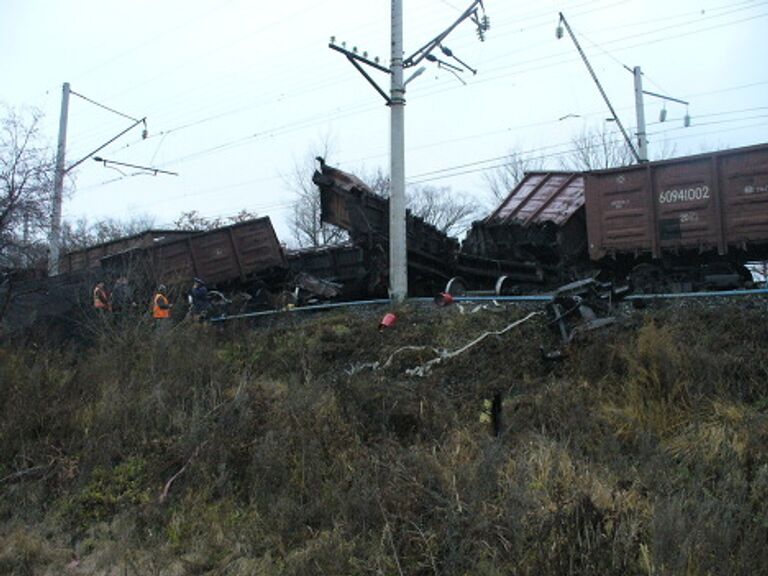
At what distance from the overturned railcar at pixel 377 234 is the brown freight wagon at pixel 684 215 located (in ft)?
12.6

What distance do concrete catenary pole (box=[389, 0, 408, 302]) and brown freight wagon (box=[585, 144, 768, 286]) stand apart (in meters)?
3.97

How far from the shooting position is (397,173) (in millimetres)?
13961

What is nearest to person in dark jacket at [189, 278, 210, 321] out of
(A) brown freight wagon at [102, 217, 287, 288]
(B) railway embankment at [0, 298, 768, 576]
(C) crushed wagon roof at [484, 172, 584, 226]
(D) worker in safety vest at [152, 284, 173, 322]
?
(D) worker in safety vest at [152, 284, 173, 322]

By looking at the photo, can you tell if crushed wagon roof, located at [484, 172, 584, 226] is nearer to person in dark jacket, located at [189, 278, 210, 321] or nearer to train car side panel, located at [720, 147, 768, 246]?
train car side panel, located at [720, 147, 768, 246]

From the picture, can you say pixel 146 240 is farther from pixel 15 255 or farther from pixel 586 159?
pixel 586 159

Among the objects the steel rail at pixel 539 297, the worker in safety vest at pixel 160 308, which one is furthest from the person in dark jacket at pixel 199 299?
the worker in safety vest at pixel 160 308

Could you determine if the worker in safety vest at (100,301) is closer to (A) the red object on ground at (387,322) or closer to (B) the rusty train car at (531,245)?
(B) the rusty train car at (531,245)

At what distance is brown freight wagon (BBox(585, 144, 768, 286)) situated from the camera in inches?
464

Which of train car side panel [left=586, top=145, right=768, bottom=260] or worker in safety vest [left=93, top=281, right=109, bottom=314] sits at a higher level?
train car side panel [left=586, top=145, right=768, bottom=260]

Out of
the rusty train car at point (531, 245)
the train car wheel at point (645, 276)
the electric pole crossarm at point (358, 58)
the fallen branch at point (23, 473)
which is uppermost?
the electric pole crossarm at point (358, 58)

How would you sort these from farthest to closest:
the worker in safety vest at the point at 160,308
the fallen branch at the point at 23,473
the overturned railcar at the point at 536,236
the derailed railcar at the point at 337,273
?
the derailed railcar at the point at 337,273 < the overturned railcar at the point at 536,236 < the worker in safety vest at the point at 160,308 < the fallen branch at the point at 23,473

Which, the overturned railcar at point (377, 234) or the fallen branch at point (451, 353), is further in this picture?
the overturned railcar at point (377, 234)

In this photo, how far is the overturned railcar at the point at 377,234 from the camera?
15.0 meters

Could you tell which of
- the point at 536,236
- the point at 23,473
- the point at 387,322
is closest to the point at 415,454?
the point at 23,473
